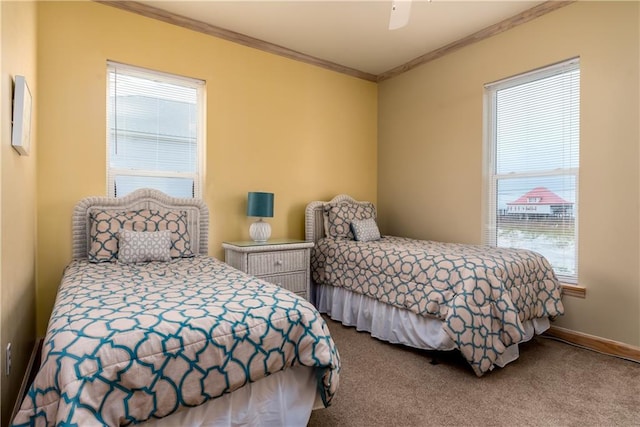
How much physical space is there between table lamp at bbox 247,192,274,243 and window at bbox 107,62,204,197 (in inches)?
20.2

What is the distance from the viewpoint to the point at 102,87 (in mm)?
2896

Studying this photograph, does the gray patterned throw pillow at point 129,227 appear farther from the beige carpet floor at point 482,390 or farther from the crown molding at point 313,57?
the crown molding at point 313,57

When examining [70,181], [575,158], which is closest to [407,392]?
[575,158]

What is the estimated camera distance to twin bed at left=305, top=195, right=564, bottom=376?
226 cm

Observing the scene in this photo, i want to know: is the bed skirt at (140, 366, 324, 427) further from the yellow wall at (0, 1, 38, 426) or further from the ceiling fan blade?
the ceiling fan blade

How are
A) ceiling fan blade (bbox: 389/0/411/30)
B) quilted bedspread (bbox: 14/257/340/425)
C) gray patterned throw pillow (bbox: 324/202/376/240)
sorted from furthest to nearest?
gray patterned throw pillow (bbox: 324/202/376/240) < ceiling fan blade (bbox: 389/0/411/30) < quilted bedspread (bbox: 14/257/340/425)

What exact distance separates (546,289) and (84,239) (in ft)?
11.5

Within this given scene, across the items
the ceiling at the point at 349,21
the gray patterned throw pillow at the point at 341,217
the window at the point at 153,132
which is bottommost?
the gray patterned throw pillow at the point at 341,217

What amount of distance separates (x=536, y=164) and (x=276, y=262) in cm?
242

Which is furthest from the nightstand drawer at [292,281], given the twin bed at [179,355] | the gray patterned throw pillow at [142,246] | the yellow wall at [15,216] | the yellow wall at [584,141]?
the yellow wall at [15,216]

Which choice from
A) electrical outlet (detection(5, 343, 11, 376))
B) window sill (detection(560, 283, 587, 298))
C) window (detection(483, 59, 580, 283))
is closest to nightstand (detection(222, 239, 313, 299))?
electrical outlet (detection(5, 343, 11, 376))

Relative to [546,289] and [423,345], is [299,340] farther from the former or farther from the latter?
[546,289]

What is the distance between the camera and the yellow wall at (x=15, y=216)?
4.97 ft

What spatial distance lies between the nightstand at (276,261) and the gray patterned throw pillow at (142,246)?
624 mm
